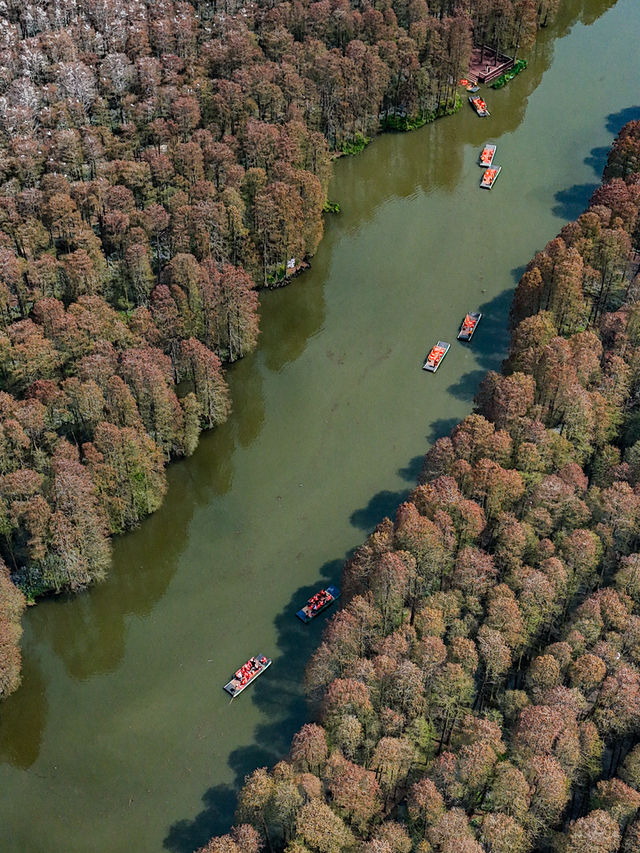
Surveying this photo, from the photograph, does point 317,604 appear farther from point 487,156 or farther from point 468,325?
point 487,156

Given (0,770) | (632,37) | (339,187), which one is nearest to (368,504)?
(0,770)

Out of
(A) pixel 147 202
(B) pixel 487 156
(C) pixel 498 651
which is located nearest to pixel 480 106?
(B) pixel 487 156

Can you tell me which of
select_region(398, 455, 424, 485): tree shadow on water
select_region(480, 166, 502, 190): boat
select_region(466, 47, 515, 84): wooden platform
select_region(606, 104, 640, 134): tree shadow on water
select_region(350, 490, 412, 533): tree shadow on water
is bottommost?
Answer: select_region(350, 490, 412, 533): tree shadow on water

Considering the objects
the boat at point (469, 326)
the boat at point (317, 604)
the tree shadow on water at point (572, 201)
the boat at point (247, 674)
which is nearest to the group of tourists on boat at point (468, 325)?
the boat at point (469, 326)

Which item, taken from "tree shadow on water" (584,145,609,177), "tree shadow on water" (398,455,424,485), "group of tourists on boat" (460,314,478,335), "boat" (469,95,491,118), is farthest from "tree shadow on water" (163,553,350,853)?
"boat" (469,95,491,118)

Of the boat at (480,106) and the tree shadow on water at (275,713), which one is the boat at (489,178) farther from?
the tree shadow on water at (275,713)

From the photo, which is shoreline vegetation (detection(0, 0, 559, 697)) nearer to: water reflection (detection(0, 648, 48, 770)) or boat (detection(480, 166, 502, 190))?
water reflection (detection(0, 648, 48, 770))
